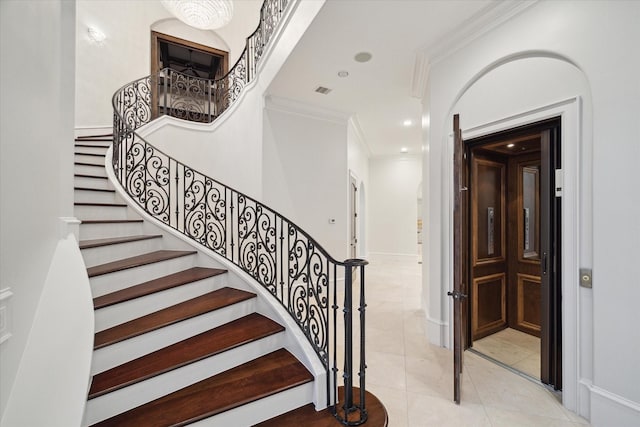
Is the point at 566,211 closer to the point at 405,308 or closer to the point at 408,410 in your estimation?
the point at 408,410

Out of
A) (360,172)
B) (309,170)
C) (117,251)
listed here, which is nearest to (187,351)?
(117,251)

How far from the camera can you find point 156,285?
242 cm

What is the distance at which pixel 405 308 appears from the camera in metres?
4.36

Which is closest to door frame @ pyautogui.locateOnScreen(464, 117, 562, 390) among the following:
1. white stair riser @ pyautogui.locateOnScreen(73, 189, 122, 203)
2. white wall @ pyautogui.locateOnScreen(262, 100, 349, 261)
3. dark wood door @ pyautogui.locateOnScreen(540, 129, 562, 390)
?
dark wood door @ pyautogui.locateOnScreen(540, 129, 562, 390)

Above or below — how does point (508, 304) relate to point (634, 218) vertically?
below

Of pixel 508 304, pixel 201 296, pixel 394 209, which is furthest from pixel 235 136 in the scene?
pixel 394 209

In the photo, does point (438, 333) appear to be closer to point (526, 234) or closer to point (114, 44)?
point (526, 234)

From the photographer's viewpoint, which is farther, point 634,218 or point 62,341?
point 634,218

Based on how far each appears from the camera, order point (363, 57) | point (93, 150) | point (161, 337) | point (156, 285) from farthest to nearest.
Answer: point (93, 150)
point (363, 57)
point (156, 285)
point (161, 337)

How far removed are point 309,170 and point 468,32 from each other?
115 inches

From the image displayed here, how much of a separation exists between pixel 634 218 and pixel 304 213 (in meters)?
3.87

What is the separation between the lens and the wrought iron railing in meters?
1.93

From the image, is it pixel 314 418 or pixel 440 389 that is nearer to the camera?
pixel 314 418

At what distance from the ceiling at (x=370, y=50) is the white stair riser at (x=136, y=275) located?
2630 millimetres
